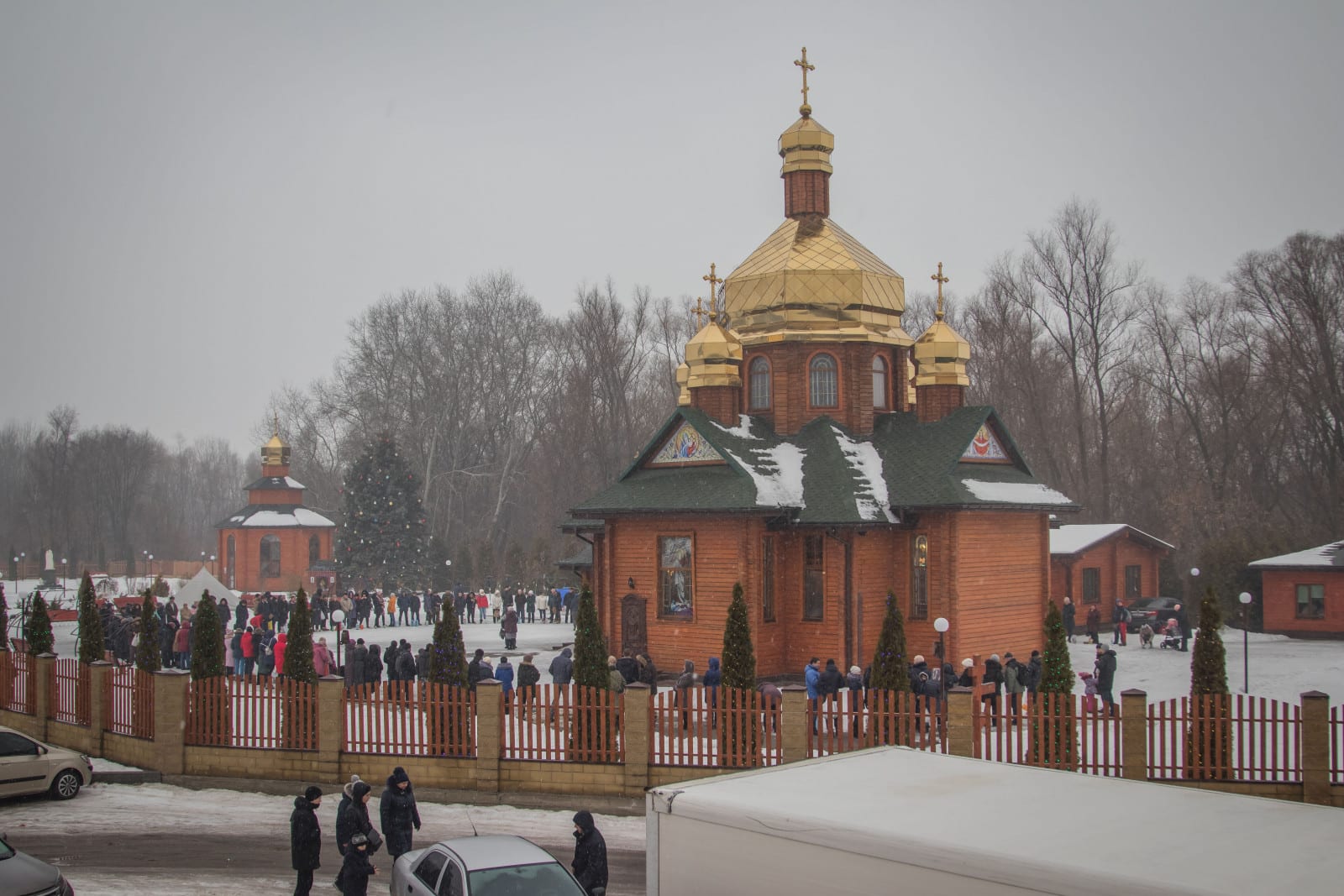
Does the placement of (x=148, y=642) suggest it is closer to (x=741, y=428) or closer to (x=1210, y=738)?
(x=741, y=428)

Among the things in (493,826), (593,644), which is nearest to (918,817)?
(493,826)

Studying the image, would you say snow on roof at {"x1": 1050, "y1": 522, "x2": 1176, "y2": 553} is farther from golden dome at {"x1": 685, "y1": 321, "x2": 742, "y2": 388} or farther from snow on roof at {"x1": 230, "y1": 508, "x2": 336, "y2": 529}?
snow on roof at {"x1": 230, "y1": 508, "x2": 336, "y2": 529}

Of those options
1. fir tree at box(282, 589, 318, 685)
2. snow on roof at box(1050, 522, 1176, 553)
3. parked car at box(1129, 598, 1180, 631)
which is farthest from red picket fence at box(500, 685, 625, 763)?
parked car at box(1129, 598, 1180, 631)

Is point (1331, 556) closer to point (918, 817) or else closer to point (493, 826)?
point (493, 826)

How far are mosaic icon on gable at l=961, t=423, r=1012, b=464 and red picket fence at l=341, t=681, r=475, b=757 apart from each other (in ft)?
47.0

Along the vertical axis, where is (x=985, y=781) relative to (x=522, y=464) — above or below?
below

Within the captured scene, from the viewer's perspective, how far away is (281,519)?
54.3 meters

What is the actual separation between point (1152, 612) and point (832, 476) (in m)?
13.2

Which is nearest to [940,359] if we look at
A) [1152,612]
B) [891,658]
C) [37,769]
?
[1152,612]

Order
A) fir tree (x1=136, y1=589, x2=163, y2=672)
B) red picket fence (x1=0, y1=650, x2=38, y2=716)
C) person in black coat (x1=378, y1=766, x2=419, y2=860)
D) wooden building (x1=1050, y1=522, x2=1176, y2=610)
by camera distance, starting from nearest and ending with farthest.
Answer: person in black coat (x1=378, y1=766, x2=419, y2=860), red picket fence (x1=0, y1=650, x2=38, y2=716), fir tree (x1=136, y1=589, x2=163, y2=672), wooden building (x1=1050, y1=522, x2=1176, y2=610)

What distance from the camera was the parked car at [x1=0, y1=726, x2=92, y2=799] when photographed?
14.5 metres

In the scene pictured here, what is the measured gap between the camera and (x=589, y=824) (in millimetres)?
9828

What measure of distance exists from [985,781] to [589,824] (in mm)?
3121

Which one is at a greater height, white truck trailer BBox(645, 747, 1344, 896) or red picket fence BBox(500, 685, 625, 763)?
white truck trailer BBox(645, 747, 1344, 896)
